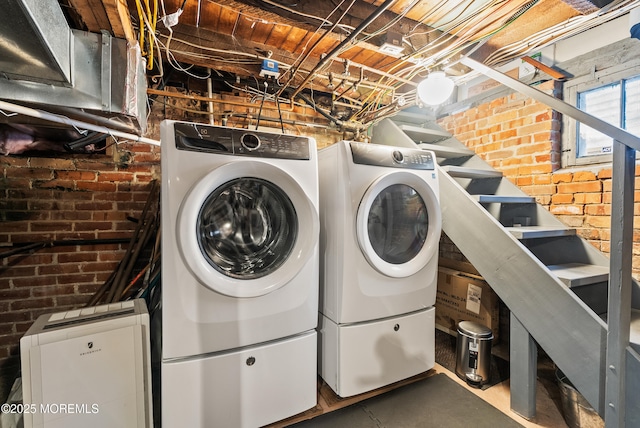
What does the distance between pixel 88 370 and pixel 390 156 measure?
172 cm

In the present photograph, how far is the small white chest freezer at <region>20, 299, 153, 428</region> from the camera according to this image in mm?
1082

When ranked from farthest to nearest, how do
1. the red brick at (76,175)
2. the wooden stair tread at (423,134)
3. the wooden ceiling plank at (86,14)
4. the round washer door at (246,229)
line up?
the wooden stair tread at (423,134) < the red brick at (76,175) < the round washer door at (246,229) < the wooden ceiling plank at (86,14)

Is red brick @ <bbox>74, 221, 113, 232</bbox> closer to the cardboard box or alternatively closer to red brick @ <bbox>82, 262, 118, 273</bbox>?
red brick @ <bbox>82, 262, 118, 273</bbox>

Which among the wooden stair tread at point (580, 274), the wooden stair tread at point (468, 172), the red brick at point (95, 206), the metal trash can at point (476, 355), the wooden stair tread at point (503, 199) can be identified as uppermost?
the wooden stair tread at point (468, 172)

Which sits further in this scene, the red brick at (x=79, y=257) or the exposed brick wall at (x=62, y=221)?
the red brick at (x=79, y=257)

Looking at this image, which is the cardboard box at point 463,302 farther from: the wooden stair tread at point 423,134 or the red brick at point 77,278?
the red brick at point 77,278

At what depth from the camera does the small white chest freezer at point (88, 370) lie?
3.55ft

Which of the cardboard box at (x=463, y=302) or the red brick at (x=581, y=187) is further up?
the red brick at (x=581, y=187)

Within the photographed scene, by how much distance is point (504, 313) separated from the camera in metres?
2.15

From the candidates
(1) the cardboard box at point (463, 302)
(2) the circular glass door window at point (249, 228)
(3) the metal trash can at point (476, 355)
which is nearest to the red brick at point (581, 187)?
(1) the cardboard box at point (463, 302)

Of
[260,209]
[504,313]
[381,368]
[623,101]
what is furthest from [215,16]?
[504,313]

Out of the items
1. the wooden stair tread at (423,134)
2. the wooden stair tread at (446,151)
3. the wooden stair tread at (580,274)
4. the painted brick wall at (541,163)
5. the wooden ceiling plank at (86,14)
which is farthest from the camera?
the wooden stair tread at (423,134)

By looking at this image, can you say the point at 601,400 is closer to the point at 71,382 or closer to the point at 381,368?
the point at 381,368

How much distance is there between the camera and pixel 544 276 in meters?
1.33
